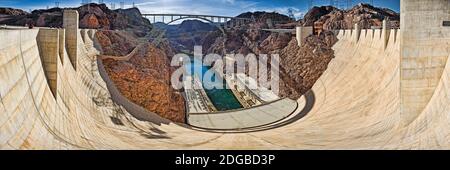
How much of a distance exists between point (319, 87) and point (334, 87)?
2641mm

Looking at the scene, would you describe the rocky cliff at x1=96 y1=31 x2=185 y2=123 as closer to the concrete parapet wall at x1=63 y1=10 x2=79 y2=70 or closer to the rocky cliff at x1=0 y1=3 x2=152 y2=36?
the concrete parapet wall at x1=63 y1=10 x2=79 y2=70

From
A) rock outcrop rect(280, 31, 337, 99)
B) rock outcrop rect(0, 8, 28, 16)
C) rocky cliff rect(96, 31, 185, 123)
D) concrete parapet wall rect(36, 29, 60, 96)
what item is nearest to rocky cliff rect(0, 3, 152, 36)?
rock outcrop rect(0, 8, 28, 16)

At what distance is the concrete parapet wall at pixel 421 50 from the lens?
24.2 feet

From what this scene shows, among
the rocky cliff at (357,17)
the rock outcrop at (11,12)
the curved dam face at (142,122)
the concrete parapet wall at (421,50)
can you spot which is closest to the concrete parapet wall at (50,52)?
the curved dam face at (142,122)

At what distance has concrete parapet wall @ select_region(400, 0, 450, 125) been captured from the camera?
738 centimetres

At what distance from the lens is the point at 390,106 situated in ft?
32.1

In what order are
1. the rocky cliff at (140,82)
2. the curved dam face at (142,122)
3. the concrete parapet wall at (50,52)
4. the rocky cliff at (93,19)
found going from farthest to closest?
the rocky cliff at (93,19) → the rocky cliff at (140,82) → the concrete parapet wall at (50,52) → the curved dam face at (142,122)

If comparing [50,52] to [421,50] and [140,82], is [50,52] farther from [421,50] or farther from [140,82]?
[140,82]

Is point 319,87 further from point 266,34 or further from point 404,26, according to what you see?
point 266,34

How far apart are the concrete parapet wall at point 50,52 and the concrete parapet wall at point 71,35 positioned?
2.17 meters

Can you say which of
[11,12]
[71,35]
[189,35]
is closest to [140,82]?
[71,35]

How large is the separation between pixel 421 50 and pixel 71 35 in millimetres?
8830

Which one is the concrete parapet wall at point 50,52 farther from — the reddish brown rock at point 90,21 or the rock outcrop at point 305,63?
the reddish brown rock at point 90,21
